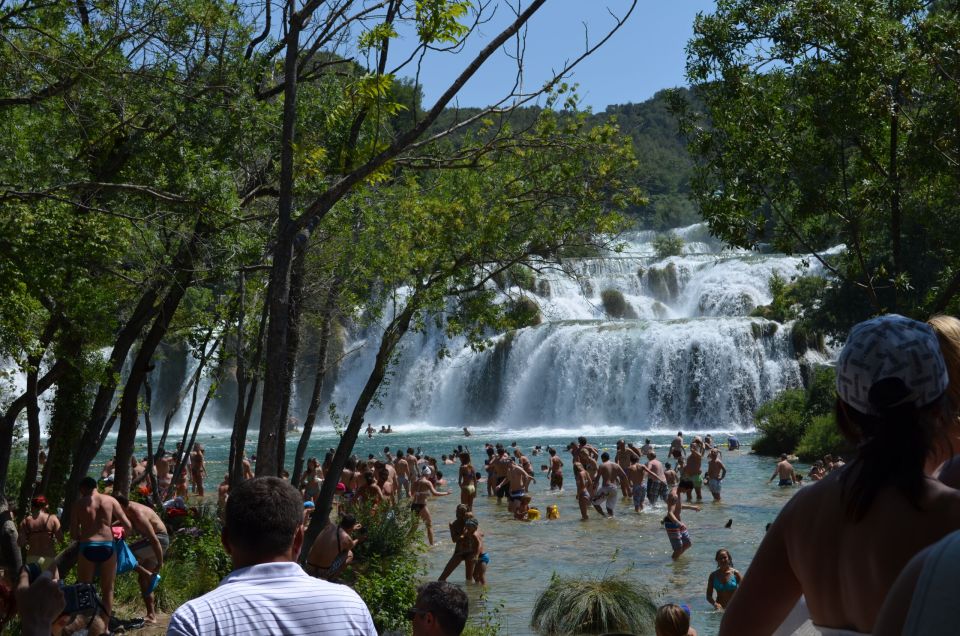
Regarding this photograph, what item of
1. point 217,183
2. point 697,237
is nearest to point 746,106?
point 217,183

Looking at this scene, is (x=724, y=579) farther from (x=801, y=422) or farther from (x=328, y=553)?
(x=801, y=422)

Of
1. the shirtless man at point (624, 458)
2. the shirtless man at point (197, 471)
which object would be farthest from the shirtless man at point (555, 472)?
the shirtless man at point (197, 471)

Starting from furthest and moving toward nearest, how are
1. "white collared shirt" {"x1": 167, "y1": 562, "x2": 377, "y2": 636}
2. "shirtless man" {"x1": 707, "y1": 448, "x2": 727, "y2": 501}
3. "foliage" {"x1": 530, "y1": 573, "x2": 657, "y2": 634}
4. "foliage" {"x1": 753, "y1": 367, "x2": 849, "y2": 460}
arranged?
"foliage" {"x1": 753, "y1": 367, "x2": 849, "y2": 460} → "shirtless man" {"x1": 707, "y1": 448, "x2": 727, "y2": 501} → "foliage" {"x1": 530, "y1": 573, "x2": 657, "y2": 634} → "white collared shirt" {"x1": 167, "y1": 562, "x2": 377, "y2": 636}

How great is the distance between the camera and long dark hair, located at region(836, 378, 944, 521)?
1.93 metres

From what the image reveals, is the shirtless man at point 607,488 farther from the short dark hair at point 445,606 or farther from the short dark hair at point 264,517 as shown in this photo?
the short dark hair at point 264,517

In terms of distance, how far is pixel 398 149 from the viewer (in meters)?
6.63

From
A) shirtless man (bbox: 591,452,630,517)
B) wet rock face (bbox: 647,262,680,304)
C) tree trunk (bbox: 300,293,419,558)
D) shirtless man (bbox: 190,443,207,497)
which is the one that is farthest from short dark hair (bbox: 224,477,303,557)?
wet rock face (bbox: 647,262,680,304)

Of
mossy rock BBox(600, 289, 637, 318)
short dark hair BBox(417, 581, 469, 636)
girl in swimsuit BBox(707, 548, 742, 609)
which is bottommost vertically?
girl in swimsuit BBox(707, 548, 742, 609)

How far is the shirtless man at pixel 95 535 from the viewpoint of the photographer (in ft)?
30.8

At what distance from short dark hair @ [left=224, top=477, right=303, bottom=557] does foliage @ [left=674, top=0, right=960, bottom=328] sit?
327 inches

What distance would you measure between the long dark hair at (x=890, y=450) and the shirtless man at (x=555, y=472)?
2320 centimetres

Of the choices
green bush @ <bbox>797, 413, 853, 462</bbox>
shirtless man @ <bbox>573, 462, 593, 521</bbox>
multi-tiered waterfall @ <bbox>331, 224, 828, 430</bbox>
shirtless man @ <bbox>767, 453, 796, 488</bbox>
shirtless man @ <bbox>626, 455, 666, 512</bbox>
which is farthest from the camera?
multi-tiered waterfall @ <bbox>331, 224, 828, 430</bbox>

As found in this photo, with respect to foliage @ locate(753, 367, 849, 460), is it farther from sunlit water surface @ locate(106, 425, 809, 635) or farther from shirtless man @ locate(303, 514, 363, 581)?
shirtless man @ locate(303, 514, 363, 581)

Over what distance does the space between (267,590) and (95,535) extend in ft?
25.2
